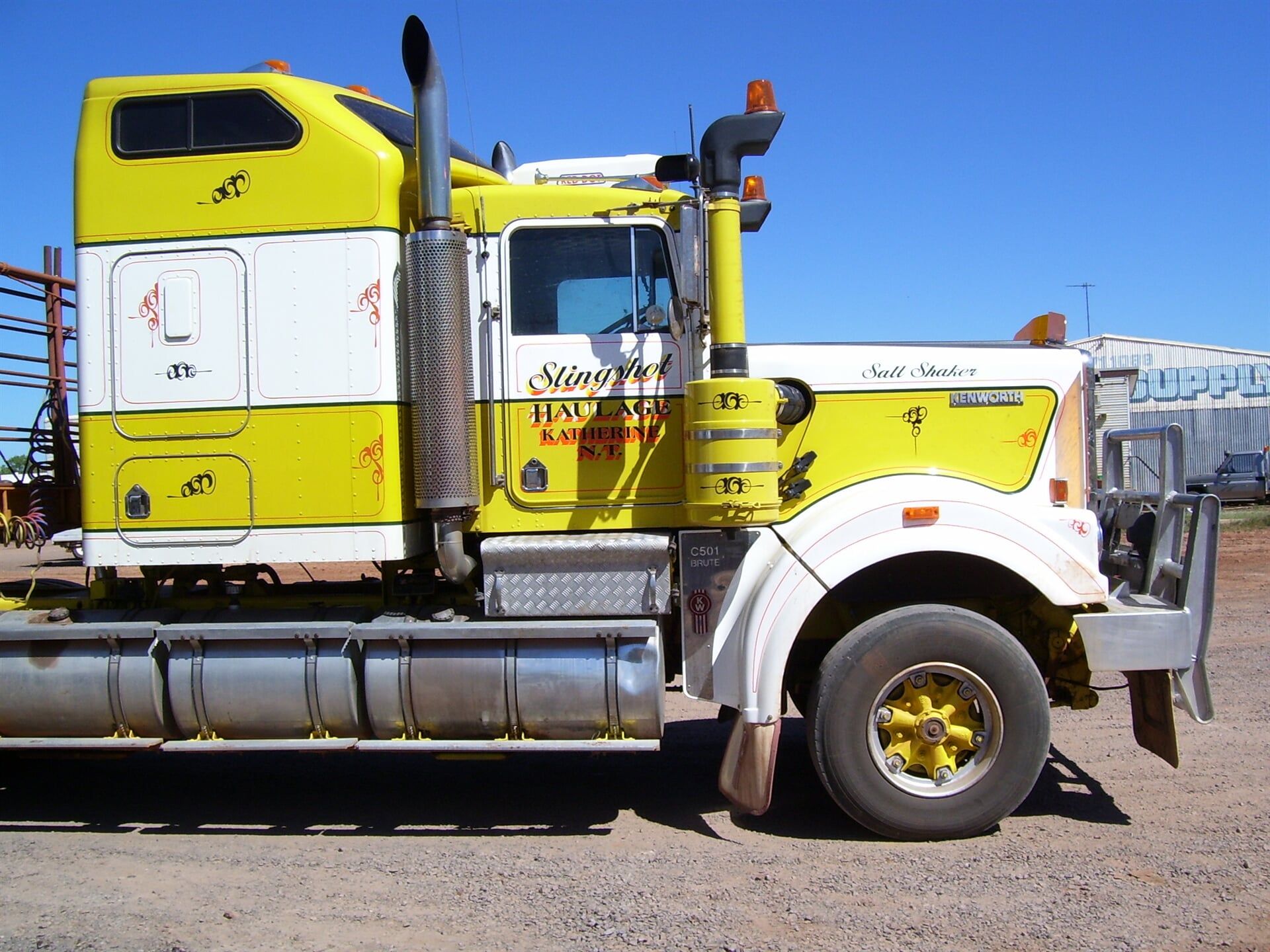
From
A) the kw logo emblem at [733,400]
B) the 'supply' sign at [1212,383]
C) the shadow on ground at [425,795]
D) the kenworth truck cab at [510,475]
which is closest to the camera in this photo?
the kw logo emblem at [733,400]

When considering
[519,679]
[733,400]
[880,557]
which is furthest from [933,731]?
[519,679]

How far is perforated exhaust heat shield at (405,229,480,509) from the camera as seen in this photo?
193 inches

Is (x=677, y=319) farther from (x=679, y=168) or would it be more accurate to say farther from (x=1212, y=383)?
(x=1212, y=383)

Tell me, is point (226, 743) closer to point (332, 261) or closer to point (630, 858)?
point (630, 858)

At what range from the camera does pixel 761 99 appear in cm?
492

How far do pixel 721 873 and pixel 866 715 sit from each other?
39.9 inches

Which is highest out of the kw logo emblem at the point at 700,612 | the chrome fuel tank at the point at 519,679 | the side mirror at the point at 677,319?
the side mirror at the point at 677,319

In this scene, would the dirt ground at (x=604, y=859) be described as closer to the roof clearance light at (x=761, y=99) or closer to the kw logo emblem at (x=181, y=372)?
the kw logo emblem at (x=181, y=372)

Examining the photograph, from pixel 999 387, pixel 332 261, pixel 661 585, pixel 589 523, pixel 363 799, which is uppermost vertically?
pixel 332 261

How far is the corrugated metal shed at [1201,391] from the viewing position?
1499 inches

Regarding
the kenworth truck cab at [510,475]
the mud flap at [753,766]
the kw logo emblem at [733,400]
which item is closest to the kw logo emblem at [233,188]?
the kenworth truck cab at [510,475]

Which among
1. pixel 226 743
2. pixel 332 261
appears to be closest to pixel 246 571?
pixel 226 743

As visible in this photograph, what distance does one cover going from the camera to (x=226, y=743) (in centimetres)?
511

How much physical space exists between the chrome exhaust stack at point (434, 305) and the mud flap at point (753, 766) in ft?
5.89
